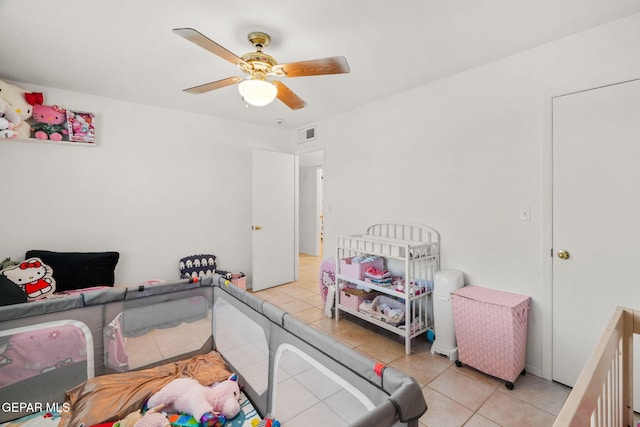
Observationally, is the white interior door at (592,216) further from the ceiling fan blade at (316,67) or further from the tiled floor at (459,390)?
the ceiling fan blade at (316,67)

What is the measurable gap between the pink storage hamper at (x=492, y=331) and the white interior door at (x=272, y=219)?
8.48 ft

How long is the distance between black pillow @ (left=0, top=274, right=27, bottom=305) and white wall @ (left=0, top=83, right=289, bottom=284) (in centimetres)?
84

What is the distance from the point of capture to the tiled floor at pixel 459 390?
167cm

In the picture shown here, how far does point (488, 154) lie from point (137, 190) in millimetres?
3551

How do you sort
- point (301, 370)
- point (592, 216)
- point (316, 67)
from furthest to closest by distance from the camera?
point (592, 216), point (316, 67), point (301, 370)

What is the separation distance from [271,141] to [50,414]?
141 inches

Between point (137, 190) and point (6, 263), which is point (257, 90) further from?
point (6, 263)

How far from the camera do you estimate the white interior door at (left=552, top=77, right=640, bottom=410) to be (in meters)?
1.72

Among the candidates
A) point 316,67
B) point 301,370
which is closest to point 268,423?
point 301,370

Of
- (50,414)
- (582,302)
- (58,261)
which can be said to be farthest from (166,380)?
(582,302)

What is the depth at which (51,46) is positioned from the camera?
204cm

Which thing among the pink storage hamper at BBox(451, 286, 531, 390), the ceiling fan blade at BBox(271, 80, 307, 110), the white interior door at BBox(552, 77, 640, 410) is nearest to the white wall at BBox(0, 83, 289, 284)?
the ceiling fan blade at BBox(271, 80, 307, 110)

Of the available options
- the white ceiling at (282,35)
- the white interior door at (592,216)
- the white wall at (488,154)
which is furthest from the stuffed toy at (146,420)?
the white interior door at (592,216)

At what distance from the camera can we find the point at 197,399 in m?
1.43
